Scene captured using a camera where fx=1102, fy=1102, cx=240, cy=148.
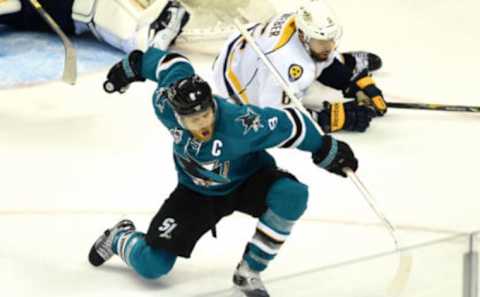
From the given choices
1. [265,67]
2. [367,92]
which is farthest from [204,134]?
[367,92]

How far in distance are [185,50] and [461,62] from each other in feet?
3.02

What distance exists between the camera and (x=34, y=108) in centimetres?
319

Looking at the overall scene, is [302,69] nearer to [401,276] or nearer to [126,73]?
[126,73]

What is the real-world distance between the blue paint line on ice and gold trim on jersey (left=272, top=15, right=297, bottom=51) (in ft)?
2.75

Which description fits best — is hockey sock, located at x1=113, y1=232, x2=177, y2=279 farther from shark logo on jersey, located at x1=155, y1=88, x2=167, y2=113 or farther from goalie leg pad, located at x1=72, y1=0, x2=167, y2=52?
Result: goalie leg pad, located at x1=72, y1=0, x2=167, y2=52

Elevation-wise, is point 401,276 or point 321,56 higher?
point 401,276

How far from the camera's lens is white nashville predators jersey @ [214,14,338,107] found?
2820 mm

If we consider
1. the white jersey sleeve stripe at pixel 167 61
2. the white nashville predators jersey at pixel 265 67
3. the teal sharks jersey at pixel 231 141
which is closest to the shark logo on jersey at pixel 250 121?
the teal sharks jersey at pixel 231 141

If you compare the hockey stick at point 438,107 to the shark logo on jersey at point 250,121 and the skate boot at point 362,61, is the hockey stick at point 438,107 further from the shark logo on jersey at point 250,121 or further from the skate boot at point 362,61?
the shark logo on jersey at point 250,121

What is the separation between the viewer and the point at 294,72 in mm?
2832

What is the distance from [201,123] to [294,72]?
0.93 metres

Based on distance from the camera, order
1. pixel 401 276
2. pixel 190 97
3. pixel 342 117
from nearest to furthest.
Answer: pixel 401 276, pixel 190 97, pixel 342 117

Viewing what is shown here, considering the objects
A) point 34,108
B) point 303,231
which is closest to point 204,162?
point 303,231

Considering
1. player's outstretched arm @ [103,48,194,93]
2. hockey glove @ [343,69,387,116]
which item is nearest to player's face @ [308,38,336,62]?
hockey glove @ [343,69,387,116]
